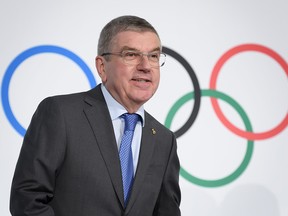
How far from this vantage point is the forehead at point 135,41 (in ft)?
5.04

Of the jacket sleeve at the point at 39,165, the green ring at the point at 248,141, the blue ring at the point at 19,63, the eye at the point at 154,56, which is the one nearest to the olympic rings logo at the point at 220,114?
the green ring at the point at 248,141

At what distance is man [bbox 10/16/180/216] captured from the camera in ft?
4.46

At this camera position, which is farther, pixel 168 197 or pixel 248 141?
pixel 248 141

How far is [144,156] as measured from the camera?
156 cm

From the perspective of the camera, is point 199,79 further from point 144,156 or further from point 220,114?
point 144,156

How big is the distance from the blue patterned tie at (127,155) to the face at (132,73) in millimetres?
48

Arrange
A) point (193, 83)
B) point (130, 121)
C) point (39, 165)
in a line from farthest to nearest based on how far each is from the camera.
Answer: point (193, 83) < point (130, 121) < point (39, 165)

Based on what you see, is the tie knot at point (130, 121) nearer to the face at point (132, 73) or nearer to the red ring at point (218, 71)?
the face at point (132, 73)

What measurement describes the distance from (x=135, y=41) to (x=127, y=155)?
14.6 inches

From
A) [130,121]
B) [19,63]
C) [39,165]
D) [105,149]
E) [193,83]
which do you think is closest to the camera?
[39,165]

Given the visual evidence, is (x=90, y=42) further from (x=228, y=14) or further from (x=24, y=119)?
(x=228, y=14)

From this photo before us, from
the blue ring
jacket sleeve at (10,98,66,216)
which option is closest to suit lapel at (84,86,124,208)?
jacket sleeve at (10,98,66,216)

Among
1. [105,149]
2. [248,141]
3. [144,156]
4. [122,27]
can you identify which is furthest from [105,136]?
[248,141]

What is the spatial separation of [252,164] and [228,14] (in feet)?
3.08
